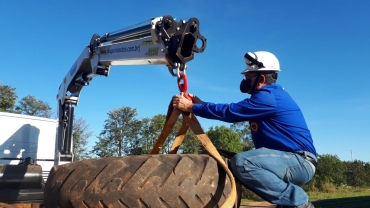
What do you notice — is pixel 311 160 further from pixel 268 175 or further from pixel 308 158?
pixel 268 175

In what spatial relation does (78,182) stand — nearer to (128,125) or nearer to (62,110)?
(62,110)

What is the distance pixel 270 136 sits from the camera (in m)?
3.57

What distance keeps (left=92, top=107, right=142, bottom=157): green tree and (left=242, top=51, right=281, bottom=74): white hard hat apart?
3557 centimetres

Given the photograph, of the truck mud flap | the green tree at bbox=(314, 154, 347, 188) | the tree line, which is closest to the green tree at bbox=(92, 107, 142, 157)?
the tree line

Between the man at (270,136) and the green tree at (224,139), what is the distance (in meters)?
35.0

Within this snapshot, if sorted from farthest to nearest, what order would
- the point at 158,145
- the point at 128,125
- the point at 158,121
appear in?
the point at 128,125 < the point at 158,121 < the point at 158,145

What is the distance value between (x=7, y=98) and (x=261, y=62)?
1588 inches

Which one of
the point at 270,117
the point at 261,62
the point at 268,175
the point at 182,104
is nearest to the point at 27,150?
the point at 182,104

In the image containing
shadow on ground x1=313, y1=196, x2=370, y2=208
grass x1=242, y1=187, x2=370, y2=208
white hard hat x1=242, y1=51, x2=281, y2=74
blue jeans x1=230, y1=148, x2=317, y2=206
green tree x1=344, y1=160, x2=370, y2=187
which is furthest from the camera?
green tree x1=344, y1=160, x2=370, y2=187

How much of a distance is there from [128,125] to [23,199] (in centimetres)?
3600

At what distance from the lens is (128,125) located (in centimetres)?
4262

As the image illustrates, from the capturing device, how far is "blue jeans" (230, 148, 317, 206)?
3213mm

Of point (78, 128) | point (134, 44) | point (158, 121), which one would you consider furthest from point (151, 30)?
point (78, 128)

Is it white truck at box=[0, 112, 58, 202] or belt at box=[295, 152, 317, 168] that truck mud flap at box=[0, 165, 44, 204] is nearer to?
white truck at box=[0, 112, 58, 202]
